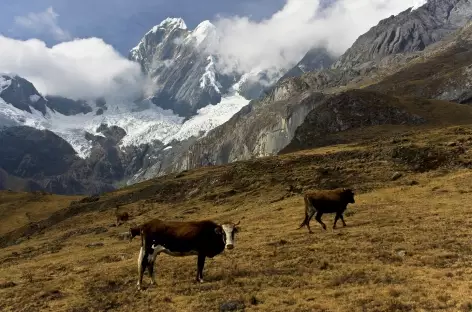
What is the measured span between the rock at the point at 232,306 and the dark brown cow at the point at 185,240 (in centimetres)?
352

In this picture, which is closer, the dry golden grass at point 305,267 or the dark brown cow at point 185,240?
the dry golden grass at point 305,267

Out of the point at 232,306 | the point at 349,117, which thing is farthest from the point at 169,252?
the point at 349,117

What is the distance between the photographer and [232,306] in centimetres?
1827

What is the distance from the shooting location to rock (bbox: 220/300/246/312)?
18.2 metres

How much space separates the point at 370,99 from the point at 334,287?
391 ft

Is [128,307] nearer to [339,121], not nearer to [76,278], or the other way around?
[76,278]

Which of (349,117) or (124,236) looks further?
(349,117)

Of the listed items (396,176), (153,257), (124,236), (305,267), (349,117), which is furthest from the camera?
(349,117)

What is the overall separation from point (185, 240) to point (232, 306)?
4.44 m

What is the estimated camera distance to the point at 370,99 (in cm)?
13238

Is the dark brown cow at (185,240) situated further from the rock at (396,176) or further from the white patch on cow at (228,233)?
the rock at (396,176)

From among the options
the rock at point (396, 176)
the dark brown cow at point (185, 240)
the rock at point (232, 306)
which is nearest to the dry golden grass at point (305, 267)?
the rock at point (232, 306)

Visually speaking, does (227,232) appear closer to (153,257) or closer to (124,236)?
(153,257)

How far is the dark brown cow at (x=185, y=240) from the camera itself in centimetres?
2170
